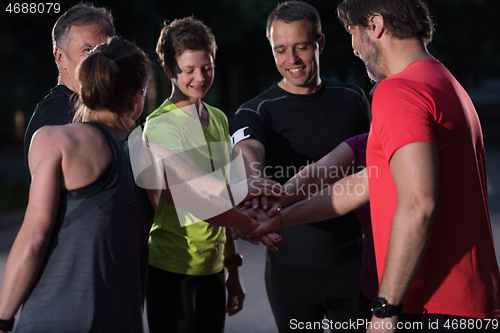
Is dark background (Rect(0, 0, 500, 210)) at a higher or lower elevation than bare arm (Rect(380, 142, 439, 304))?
higher

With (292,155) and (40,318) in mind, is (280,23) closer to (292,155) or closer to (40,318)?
(292,155)

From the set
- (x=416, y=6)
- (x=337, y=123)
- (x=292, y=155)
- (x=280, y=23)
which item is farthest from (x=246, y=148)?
(x=416, y=6)

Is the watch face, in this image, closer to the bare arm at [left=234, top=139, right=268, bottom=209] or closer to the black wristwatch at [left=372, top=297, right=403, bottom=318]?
the black wristwatch at [left=372, top=297, right=403, bottom=318]

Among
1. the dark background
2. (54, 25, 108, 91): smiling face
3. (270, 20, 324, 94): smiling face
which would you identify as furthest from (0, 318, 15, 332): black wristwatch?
the dark background

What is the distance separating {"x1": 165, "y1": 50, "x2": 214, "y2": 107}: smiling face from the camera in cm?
324

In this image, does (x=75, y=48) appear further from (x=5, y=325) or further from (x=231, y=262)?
(x=231, y=262)

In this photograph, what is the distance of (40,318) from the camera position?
5.99ft

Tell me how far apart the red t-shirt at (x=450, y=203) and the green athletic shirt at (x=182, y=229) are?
4.40 ft

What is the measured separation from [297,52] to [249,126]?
0.58m

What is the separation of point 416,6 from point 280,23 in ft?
4.35

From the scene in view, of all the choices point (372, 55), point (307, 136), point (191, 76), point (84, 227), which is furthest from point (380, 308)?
point (191, 76)

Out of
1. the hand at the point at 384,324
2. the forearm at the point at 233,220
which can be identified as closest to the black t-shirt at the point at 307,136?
the forearm at the point at 233,220

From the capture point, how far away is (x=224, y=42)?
1630 centimetres

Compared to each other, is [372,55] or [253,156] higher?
[372,55]
